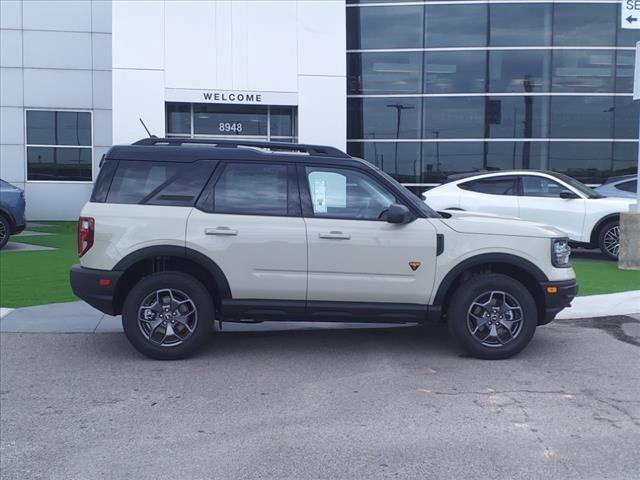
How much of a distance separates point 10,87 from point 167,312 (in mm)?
17761

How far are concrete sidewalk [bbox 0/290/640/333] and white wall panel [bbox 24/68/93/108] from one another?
46.7 feet

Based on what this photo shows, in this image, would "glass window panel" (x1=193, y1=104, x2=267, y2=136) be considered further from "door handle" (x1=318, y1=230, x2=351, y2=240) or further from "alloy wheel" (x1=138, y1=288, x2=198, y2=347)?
"door handle" (x1=318, y1=230, x2=351, y2=240)

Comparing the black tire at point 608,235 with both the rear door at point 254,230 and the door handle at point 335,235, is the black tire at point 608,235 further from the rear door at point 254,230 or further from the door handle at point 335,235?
the rear door at point 254,230

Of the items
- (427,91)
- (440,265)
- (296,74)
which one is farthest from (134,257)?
(427,91)

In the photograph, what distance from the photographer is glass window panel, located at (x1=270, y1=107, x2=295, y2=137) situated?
63.2ft

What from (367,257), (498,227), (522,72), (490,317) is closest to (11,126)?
(522,72)

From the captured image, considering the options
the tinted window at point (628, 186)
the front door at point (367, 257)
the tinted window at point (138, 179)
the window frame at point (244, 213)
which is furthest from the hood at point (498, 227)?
the tinted window at point (628, 186)

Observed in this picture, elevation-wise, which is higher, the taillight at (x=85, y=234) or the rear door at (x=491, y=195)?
the rear door at (x=491, y=195)

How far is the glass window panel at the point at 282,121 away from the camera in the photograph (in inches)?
758

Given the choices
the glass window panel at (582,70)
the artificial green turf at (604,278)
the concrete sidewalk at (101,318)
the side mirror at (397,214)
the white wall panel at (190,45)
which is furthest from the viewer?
the glass window panel at (582,70)

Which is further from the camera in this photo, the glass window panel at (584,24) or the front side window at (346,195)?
the glass window panel at (584,24)

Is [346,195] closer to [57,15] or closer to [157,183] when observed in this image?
[157,183]

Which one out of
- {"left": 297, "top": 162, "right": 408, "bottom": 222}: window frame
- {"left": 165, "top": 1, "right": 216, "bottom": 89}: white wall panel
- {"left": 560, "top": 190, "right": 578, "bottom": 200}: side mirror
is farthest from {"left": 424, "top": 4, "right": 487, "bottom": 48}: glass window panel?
{"left": 297, "top": 162, "right": 408, "bottom": 222}: window frame

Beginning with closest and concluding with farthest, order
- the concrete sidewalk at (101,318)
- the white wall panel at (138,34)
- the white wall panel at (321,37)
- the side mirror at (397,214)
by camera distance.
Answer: the side mirror at (397,214)
the concrete sidewalk at (101,318)
the white wall panel at (138,34)
the white wall panel at (321,37)
